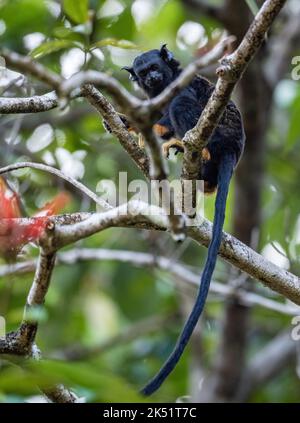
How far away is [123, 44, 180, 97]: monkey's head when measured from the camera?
3.81 meters

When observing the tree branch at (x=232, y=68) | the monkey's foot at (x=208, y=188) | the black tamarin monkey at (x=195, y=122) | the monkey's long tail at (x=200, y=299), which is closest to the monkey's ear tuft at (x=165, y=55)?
the black tamarin monkey at (x=195, y=122)

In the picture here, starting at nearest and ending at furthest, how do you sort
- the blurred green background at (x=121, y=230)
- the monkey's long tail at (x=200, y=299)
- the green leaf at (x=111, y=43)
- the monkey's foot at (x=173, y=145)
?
the monkey's long tail at (x=200, y=299)
the green leaf at (x=111, y=43)
the monkey's foot at (x=173, y=145)
the blurred green background at (x=121, y=230)

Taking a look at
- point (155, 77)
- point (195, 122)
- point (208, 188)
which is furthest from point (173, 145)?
point (155, 77)

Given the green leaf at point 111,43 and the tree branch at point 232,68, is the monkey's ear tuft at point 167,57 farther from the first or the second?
the tree branch at point 232,68

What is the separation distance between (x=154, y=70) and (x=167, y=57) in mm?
124

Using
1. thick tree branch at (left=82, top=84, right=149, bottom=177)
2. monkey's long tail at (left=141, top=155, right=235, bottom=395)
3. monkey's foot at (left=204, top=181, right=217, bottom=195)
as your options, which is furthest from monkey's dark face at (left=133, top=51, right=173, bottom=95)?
thick tree branch at (left=82, top=84, right=149, bottom=177)

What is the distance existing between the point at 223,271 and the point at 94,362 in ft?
4.06

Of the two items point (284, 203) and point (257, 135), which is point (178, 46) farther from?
point (284, 203)

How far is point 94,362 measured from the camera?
18.9 ft

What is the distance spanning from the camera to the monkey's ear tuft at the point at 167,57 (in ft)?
12.6

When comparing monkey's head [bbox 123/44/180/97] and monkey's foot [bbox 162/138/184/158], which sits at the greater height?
monkey's head [bbox 123/44/180/97]

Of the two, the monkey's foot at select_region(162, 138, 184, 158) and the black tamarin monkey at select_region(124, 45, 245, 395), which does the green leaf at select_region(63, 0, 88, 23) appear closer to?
the black tamarin monkey at select_region(124, 45, 245, 395)

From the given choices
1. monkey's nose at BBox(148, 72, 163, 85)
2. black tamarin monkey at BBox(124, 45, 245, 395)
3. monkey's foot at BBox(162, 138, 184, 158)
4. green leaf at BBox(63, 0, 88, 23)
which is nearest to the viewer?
green leaf at BBox(63, 0, 88, 23)
